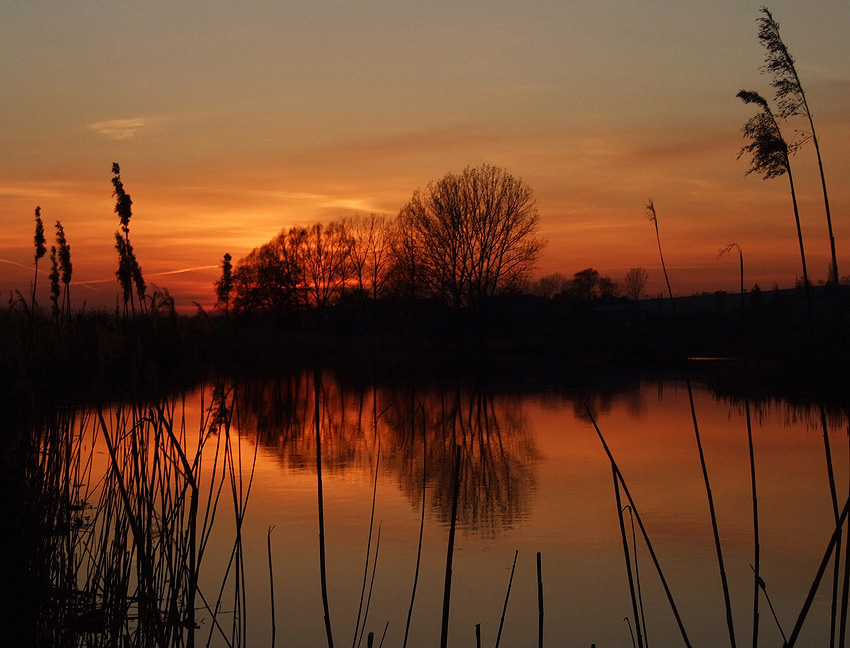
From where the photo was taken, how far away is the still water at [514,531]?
15.8 feet

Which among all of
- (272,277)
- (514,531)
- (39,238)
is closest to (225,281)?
(39,238)

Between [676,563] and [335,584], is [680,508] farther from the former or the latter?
[335,584]

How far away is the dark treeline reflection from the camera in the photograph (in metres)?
8.14

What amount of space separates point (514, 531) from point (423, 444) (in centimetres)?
132

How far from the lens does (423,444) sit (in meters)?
7.91

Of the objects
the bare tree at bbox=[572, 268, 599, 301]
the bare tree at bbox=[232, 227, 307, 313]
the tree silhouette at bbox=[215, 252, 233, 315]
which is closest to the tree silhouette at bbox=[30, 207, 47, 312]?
the tree silhouette at bbox=[215, 252, 233, 315]

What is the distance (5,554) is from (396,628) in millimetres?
2557

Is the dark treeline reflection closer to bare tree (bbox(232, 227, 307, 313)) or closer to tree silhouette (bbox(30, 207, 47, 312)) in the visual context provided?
tree silhouette (bbox(30, 207, 47, 312))

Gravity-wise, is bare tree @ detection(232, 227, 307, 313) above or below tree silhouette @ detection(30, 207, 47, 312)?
→ above

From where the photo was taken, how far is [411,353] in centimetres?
4047

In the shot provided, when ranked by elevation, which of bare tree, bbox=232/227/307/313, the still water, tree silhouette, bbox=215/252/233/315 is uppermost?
bare tree, bbox=232/227/307/313

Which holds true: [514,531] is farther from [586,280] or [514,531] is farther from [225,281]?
[586,280]

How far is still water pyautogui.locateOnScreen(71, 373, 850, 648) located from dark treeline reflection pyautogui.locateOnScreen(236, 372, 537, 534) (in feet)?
0.17

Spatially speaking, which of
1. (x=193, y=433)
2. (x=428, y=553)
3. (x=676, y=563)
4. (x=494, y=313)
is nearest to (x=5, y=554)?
(x=428, y=553)
